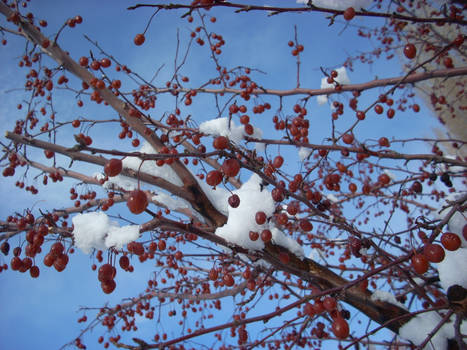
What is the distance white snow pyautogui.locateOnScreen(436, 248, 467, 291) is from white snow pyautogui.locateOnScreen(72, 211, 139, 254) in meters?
2.24


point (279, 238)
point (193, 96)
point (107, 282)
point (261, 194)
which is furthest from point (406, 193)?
point (107, 282)

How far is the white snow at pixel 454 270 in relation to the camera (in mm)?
1933

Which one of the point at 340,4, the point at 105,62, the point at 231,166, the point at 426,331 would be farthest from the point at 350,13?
the point at 105,62

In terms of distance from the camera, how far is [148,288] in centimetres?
497

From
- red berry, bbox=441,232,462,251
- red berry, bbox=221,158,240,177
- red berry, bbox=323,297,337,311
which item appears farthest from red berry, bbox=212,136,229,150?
red berry, bbox=441,232,462,251

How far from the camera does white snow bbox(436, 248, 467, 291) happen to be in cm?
193

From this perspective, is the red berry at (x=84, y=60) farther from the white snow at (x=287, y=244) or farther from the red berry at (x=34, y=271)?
the white snow at (x=287, y=244)

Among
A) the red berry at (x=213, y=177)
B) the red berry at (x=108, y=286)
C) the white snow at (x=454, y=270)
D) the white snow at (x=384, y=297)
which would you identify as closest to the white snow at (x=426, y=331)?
the white snow at (x=384, y=297)

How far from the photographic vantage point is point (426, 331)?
7.16ft

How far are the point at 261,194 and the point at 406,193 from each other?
3084 millimetres

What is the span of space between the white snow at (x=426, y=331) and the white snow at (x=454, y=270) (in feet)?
1.48

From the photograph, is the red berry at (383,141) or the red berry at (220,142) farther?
the red berry at (383,141)

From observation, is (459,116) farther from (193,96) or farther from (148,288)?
(148,288)

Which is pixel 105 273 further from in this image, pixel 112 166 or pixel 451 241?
pixel 451 241
